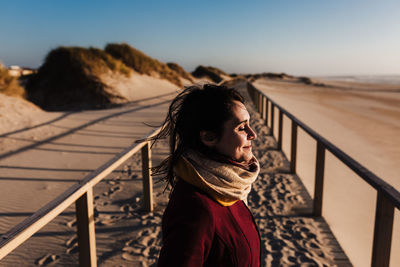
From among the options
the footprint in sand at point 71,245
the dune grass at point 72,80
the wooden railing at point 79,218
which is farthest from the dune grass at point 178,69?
the wooden railing at point 79,218

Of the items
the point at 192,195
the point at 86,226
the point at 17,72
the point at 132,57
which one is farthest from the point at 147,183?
the point at 17,72

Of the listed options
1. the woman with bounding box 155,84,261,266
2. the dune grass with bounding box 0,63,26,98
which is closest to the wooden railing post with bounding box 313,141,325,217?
the woman with bounding box 155,84,261,266

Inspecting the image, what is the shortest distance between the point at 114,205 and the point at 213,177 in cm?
330

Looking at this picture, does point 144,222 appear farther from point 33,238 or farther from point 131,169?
point 131,169

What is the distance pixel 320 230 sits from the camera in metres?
3.72

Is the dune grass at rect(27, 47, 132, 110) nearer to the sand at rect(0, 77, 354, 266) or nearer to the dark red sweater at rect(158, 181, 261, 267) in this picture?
the sand at rect(0, 77, 354, 266)

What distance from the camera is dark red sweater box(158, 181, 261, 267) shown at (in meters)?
1.02

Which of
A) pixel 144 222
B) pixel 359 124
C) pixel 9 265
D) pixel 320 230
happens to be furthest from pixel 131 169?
pixel 359 124

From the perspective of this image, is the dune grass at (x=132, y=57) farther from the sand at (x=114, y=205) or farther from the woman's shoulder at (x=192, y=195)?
the woman's shoulder at (x=192, y=195)

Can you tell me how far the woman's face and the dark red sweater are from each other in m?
0.21

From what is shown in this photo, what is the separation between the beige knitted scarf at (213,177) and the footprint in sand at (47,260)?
7.77 feet

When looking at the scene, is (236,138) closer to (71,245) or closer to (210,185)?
(210,185)

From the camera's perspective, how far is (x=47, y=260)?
300 centimetres

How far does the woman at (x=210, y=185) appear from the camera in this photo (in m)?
1.04
